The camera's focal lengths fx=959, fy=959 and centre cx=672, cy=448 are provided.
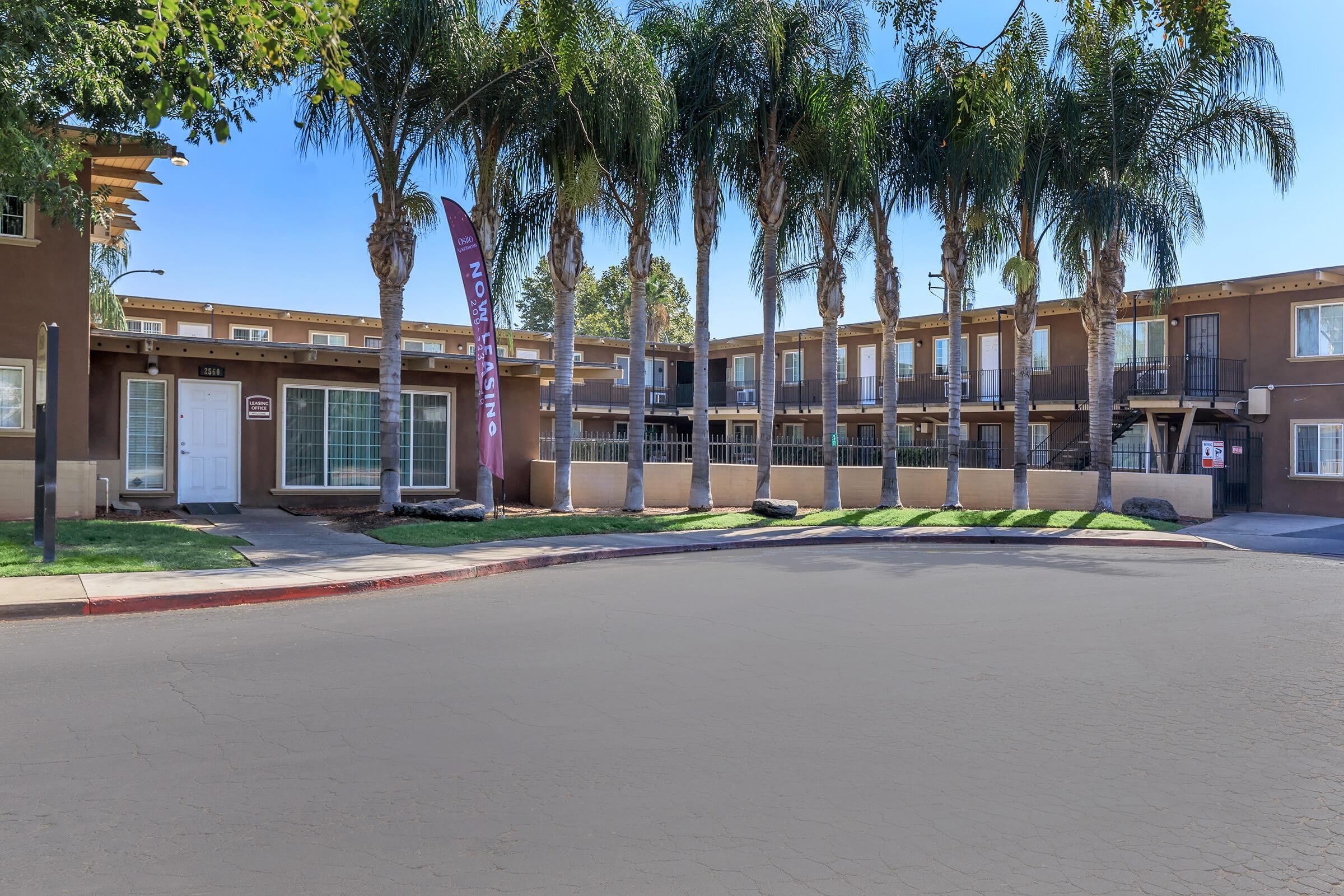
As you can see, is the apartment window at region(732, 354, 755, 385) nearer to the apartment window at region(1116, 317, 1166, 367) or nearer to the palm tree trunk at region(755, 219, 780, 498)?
the apartment window at region(1116, 317, 1166, 367)

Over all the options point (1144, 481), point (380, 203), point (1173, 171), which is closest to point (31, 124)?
point (380, 203)

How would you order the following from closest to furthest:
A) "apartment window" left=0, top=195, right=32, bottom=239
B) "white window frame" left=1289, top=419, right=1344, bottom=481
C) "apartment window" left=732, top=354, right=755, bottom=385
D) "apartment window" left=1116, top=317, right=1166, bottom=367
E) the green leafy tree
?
the green leafy tree < "apartment window" left=0, top=195, right=32, bottom=239 < "white window frame" left=1289, top=419, right=1344, bottom=481 < "apartment window" left=1116, top=317, right=1166, bottom=367 < "apartment window" left=732, top=354, right=755, bottom=385

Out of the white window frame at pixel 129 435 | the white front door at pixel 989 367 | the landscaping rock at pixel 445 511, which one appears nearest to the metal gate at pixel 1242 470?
the white front door at pixel 989 367

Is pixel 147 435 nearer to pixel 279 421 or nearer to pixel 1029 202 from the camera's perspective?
pixel 279 421

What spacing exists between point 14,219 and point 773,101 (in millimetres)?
14744

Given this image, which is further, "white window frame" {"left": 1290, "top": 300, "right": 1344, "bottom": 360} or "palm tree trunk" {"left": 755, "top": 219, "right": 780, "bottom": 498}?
"white window frame" {"left": 1290, "top": 300, "right": 1344, "bottom": 360}

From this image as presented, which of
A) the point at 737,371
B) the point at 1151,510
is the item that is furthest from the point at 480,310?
the point at 737,371

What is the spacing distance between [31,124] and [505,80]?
25.7 ft

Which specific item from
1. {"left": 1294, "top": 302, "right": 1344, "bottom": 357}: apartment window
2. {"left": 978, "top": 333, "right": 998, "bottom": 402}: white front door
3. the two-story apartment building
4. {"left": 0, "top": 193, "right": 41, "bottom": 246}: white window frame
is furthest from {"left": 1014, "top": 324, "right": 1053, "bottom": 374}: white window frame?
{"left": 0, "top": 193, "right": 41, "bottom": 246}: white window frame

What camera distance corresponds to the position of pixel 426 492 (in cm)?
2270

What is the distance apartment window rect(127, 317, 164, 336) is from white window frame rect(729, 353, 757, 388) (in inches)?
879

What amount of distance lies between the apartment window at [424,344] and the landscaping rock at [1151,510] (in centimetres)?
2601

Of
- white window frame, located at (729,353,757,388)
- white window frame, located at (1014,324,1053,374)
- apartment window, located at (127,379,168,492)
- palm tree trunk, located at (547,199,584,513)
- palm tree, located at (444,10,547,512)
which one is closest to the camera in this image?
palm tree, located at (444,10,547,512)

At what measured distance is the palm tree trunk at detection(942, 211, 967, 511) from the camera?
908 inches
